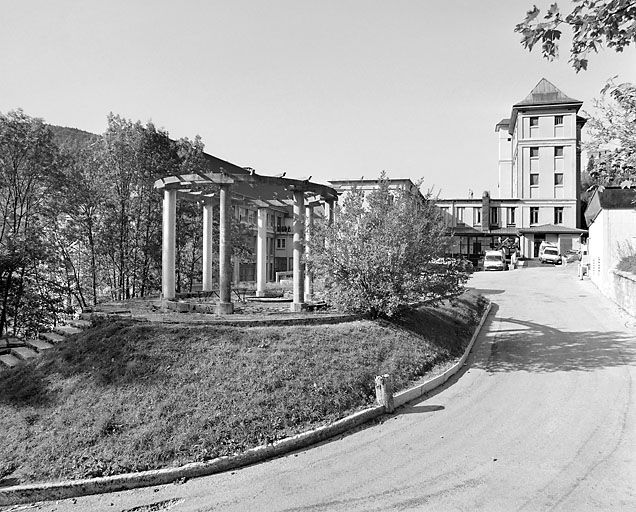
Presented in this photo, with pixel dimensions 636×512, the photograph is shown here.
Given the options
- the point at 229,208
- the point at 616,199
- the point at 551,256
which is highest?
the point at 616,199

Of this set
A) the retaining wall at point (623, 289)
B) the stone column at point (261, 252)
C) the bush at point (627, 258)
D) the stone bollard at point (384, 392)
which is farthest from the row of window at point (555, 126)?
the stone bollard at point (384, 392)

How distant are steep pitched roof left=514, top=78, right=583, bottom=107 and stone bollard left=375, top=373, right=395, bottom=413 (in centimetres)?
5712

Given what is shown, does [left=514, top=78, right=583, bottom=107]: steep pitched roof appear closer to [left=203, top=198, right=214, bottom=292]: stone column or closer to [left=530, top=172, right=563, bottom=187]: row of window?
[left=530, top=172, right=563, bottom=187]: row of window

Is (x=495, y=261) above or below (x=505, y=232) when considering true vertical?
below

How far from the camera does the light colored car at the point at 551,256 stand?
48156 mm

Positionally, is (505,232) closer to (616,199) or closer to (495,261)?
(495,261)

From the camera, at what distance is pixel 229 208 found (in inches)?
482

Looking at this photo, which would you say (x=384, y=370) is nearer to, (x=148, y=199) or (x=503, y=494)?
(x=503, y=494)

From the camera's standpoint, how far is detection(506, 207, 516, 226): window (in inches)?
2261

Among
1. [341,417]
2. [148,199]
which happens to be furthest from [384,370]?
[148,199]

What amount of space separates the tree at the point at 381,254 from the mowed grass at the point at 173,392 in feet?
4.13

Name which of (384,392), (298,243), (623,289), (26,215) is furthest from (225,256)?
(623,289)

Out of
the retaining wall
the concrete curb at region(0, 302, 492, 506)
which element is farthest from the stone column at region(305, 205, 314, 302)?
the retaining wall

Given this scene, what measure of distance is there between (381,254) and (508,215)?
1985 inches
